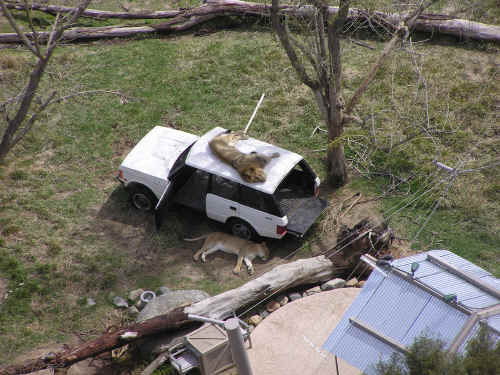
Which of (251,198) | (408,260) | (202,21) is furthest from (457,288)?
(202,21)

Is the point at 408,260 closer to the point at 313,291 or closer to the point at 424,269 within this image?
the point at 424,269

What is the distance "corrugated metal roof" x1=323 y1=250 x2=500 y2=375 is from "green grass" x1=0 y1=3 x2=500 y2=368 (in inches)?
120

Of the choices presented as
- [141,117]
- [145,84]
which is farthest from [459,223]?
[145,84]

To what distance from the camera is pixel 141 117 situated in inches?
481

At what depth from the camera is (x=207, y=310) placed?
764cm

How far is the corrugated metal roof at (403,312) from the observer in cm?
558

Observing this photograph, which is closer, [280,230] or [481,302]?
[481,302]

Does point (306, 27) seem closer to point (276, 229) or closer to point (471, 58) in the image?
point (276, 229)

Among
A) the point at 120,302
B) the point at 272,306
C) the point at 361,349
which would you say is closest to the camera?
the point at 361,349

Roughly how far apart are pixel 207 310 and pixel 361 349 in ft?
8.64

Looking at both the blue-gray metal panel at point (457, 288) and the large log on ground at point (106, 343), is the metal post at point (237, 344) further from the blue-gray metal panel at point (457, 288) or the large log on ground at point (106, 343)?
the blue-gray metal panel at point (457, 288)

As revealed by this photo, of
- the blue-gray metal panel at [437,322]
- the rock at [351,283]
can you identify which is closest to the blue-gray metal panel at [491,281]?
the blue-gray metal panel at [437,322]

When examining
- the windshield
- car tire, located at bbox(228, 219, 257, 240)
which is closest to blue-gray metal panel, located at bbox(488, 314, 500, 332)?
car tire, located at bbox(228, 219, 257, 240)

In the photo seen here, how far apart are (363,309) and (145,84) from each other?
30.0 ft
